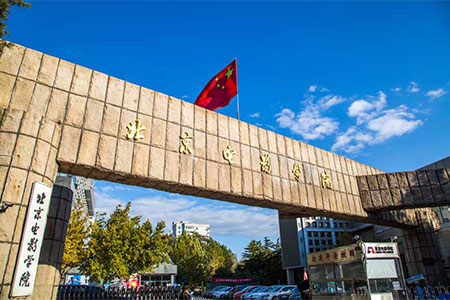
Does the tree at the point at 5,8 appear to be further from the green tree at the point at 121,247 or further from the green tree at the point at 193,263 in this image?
the green tree at the point at 193,263

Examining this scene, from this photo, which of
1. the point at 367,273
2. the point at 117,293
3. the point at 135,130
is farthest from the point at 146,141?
the point at 117,293

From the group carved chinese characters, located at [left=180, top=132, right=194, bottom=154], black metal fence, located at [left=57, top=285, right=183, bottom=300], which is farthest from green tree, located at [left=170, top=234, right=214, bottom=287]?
carved chinese characters, located at [left=180, top=132, right=194, bottom=154]

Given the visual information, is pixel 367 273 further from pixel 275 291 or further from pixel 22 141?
pixel 275 291

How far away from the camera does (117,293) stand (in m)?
13.6

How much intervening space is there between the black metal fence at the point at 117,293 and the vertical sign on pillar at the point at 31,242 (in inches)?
257

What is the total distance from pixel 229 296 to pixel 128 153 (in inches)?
1002

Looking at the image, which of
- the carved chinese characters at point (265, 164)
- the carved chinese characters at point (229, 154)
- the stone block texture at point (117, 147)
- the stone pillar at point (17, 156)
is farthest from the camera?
the carved chinese characters at point (265, 164)

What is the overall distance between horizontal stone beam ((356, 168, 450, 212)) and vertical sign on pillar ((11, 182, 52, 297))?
39.7ft

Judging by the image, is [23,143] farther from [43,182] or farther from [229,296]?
[229,296]

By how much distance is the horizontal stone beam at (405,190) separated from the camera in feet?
43.9

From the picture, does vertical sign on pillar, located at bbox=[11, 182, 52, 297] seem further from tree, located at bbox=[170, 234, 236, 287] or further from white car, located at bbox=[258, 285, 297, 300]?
tree, located at bbox=[170, 234, 236, 287]

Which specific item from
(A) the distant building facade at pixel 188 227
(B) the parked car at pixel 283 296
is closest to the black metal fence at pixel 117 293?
(B) the parked car at pixel 283 296

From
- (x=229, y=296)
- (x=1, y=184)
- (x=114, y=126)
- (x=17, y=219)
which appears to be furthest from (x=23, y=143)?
(x=229, y=296)

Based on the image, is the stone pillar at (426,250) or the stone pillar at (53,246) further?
the stone pillar at (426,250)
